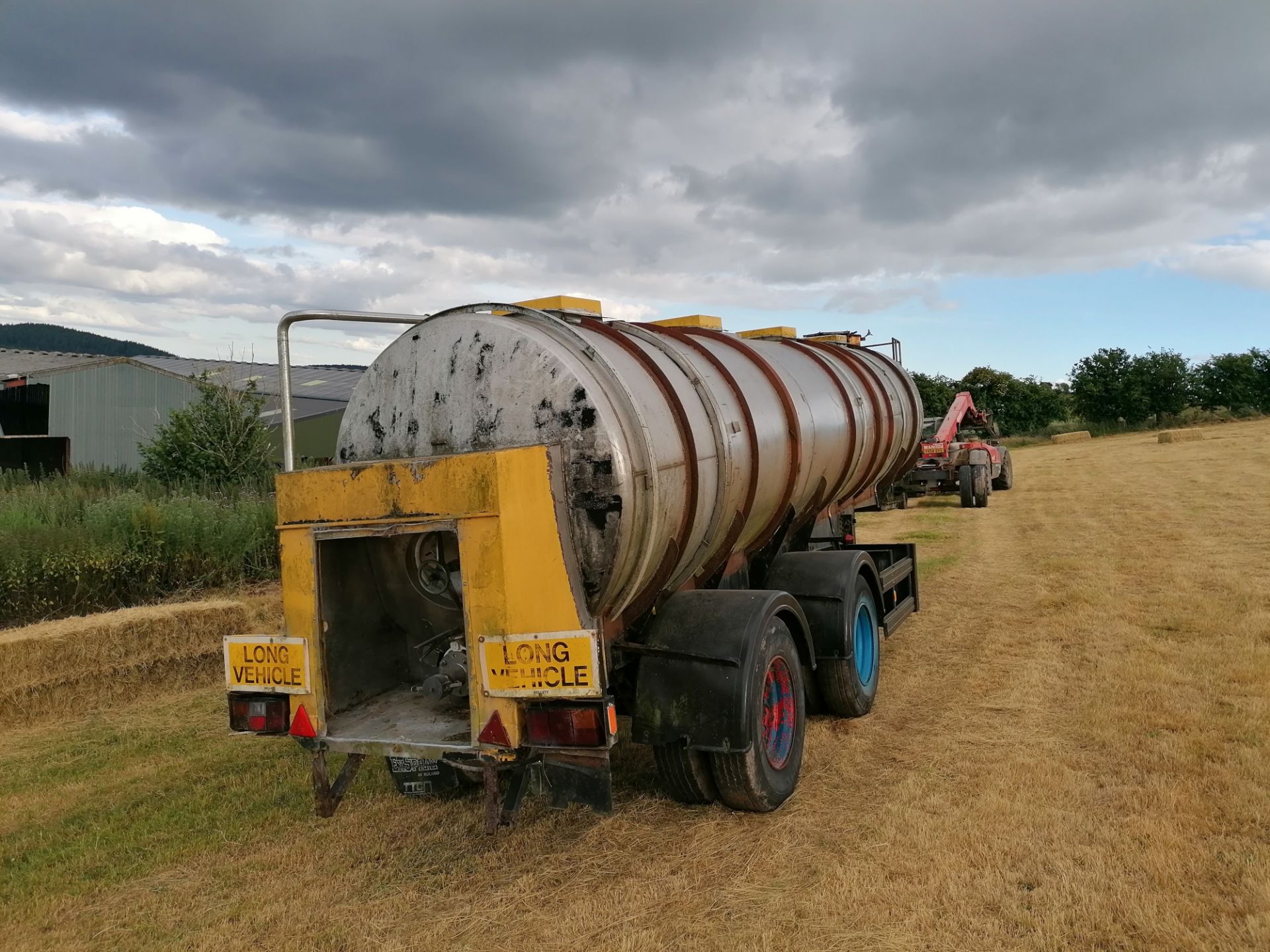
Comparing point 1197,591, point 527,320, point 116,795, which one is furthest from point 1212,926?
point 1197,591

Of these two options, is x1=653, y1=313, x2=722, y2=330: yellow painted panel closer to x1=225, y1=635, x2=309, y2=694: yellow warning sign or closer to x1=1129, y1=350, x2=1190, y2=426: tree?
x1=225, y1=635, x2=309, y2=694: yellow warning sign

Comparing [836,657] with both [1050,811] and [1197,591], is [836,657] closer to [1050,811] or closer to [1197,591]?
[1050,811]

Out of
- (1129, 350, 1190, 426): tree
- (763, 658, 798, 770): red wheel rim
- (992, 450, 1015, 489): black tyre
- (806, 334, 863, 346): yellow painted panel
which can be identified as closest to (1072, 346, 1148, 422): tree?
(1129, 350, 1190, 426): tree

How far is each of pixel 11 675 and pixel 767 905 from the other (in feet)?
19.7

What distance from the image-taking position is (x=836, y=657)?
5801mm

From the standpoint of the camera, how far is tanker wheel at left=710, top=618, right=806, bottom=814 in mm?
4344

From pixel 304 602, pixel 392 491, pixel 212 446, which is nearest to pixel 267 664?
pixel 304 602

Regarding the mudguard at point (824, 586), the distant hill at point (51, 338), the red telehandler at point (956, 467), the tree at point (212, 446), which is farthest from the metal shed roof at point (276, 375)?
the distant hill at point (51, 338)

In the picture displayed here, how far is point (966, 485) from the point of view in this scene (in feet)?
58.5

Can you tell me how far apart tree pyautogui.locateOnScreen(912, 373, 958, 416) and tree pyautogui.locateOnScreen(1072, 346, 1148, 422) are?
21.0 feet

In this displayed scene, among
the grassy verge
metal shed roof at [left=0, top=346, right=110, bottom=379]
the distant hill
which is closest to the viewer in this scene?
the grassy verge

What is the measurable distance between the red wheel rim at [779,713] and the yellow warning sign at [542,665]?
127 cm

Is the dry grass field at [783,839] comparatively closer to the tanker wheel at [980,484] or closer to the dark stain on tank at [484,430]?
the dark stain on tank at [484,430]

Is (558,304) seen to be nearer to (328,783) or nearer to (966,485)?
(328,783)
